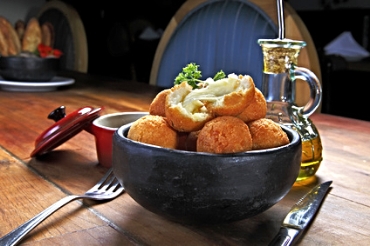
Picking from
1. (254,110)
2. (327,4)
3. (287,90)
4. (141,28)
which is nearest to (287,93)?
(287,90)

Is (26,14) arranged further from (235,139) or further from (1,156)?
(235,139)

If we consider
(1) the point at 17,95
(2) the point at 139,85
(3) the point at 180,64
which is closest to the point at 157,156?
(1) the point at 17,95

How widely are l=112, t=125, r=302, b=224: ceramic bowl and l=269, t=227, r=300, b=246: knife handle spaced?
26 millimetres

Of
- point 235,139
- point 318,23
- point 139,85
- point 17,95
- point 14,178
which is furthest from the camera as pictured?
point 318,23

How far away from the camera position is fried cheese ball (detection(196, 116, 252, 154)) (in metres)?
0.40

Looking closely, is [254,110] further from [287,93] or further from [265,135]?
[287,93]

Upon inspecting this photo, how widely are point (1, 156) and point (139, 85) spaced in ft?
2.83

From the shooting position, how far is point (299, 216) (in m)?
0.46

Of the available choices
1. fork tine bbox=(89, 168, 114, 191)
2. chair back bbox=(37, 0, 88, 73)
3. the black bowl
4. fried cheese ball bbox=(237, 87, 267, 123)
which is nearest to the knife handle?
fried cheese ball bbox=(237, 87, 267, 123)

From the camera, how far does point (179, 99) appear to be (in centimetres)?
44

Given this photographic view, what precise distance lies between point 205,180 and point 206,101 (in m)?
0.07

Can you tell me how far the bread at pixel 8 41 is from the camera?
4.48 ft

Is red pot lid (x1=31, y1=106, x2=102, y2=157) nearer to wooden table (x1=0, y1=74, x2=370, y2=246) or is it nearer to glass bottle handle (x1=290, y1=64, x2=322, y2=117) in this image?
wooden table (x1=0, y1=74, x2=370, y2=246)

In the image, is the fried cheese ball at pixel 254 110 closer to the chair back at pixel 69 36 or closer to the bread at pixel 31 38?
the bread at pixel 31 38
